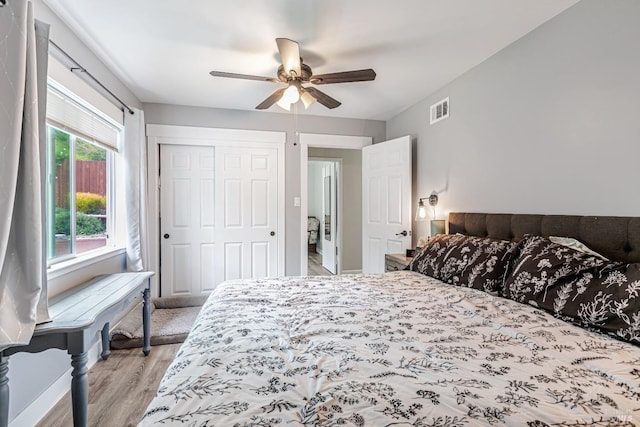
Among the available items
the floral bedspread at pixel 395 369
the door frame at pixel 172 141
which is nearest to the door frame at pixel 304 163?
the door frame at pixel 172 141

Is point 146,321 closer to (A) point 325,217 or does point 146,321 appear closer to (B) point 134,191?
(B) point 134,191

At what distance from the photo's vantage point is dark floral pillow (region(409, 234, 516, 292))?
5.92 ft

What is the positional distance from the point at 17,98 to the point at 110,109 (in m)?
1.49

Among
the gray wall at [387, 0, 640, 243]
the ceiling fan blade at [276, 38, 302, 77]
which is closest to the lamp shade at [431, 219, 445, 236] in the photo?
the gray wall at [387, 0, 640, 243]

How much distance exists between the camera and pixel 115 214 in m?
3.01

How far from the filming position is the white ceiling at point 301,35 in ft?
6.16

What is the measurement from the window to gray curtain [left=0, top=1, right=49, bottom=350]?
2.02 feet

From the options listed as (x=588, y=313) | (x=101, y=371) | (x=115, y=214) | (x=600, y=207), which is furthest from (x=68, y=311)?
(x=600, y=207)

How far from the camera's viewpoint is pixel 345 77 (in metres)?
2.22

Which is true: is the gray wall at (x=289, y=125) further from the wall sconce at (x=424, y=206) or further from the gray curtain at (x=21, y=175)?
the gray curtain at (x=21, y=175)

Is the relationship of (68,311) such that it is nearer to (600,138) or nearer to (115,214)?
(115,214)

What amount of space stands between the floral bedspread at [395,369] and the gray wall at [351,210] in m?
3.74

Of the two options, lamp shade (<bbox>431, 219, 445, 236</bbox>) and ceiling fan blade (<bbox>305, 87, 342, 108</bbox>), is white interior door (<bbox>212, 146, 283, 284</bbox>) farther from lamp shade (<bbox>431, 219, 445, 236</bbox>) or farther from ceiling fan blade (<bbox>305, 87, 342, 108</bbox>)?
lamp shade (<bbox>431, 219, 445, 236</bbox>)

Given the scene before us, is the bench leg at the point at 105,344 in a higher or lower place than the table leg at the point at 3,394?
lower
